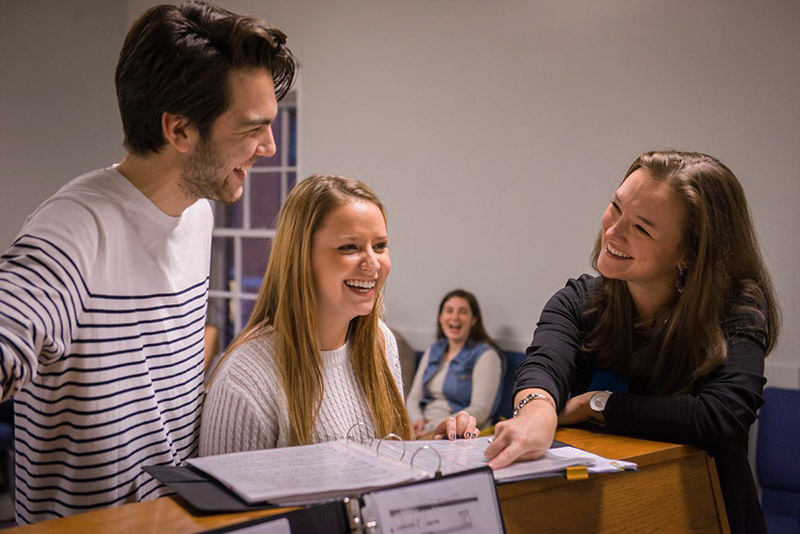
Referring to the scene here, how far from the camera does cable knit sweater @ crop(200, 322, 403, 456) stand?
5.21 ft

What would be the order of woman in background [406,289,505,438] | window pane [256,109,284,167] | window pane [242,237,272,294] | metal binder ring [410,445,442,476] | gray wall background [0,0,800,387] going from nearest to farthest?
metal binder ring [410,445,442,476]
gray wall background [0,0,800,387]
woman in background [406,289,505,438]
window pane [256,109,284,167]
window pane [242,237,272,294]

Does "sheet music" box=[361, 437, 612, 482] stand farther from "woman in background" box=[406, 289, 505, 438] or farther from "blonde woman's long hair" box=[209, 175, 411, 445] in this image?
"woman in background" box=[406, 289, 505, 438]

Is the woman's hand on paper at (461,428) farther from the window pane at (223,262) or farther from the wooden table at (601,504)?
the window pane at (223,262)

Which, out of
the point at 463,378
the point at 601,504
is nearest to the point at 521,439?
the point at 601,504

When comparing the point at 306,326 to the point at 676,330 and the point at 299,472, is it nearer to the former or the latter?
the point at 299,472

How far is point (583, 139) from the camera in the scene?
176 inches

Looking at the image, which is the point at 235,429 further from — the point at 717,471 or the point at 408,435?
the point at 717,471

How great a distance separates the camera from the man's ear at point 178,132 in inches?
55.8

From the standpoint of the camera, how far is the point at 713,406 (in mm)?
1447

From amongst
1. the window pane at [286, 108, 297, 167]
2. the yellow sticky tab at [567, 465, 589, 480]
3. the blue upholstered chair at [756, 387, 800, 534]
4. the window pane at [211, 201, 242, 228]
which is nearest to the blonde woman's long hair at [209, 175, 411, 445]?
the yellow sticky tab at [567, 465, 589, 480]

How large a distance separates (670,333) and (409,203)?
3804 mm

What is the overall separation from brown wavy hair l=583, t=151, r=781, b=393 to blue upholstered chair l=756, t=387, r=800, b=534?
2382mm

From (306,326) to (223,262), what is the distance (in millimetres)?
4935

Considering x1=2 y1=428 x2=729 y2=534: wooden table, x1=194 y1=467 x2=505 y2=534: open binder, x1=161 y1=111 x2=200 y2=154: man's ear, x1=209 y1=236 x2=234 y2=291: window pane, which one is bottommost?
x1=209 y1=236 x2=234 y2=291: window pane
